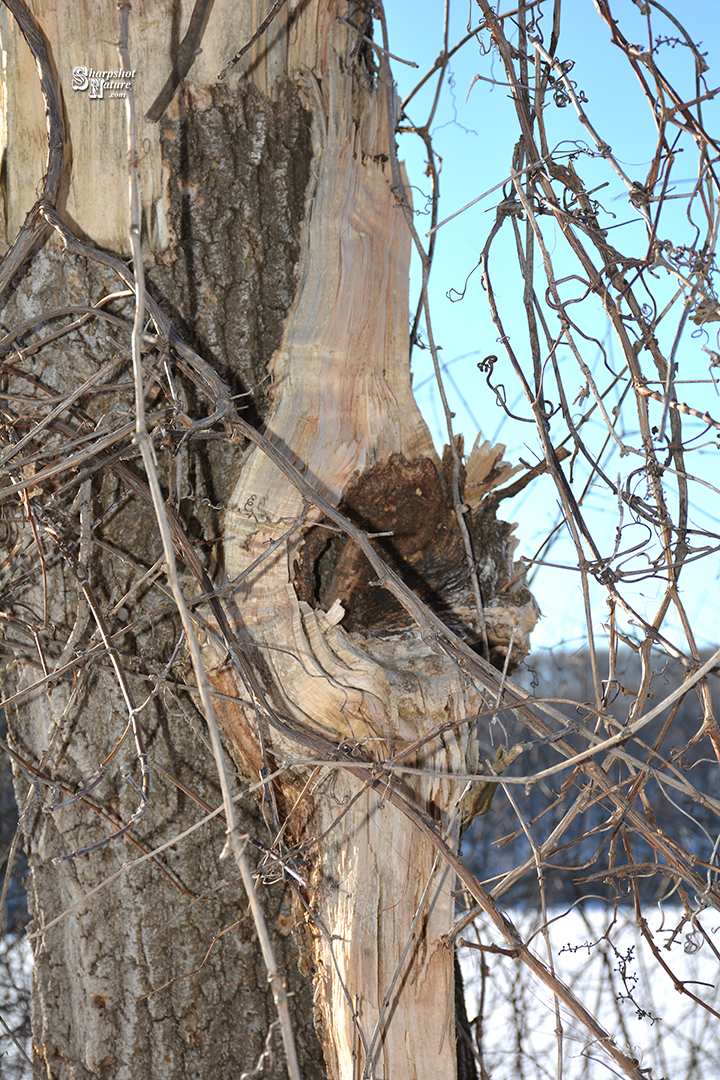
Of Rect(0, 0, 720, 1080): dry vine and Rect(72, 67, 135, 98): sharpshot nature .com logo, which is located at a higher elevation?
Rect(72, 67, 135, 98): sharpshot nature .com logo

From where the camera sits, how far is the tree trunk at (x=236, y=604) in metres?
1.12

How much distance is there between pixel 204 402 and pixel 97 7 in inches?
23.6

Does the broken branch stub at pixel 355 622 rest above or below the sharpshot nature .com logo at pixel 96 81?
A: below

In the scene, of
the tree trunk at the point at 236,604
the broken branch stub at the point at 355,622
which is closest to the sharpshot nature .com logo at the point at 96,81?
the tree trunk at the point at 236,604

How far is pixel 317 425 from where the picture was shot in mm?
1185

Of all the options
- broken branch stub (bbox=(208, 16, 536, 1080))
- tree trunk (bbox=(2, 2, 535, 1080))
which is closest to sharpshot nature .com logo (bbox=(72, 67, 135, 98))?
tree trunk (bbox=(2, 2, 535, 1080))

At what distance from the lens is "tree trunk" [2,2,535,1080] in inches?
44.2

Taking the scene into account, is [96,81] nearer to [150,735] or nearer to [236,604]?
[236,604]

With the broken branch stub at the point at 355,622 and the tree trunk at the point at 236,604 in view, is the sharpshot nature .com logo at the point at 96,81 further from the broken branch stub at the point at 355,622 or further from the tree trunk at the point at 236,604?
the broken branch stub at the point at 355,622

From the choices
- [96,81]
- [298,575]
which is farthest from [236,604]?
[96,81]

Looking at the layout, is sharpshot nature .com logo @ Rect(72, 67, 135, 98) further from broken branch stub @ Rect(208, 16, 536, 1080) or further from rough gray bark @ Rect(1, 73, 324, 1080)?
broken branch stub @ Rect(208, 16, 536, 1080)

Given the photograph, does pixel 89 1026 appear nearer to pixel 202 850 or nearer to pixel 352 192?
pixel 202 850

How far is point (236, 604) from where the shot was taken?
1.14 m

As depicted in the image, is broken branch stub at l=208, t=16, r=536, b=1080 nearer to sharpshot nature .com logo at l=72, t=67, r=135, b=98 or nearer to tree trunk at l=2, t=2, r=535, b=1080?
tree trunk at l=2, t=2, r=535, b=1080
